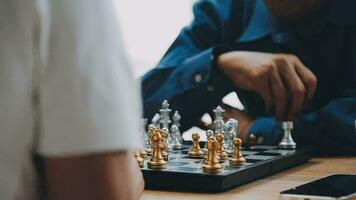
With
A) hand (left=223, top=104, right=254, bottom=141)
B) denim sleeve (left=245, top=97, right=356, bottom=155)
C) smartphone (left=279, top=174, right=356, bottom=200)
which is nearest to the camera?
smartphone (left=279, top=174, right=356, bottom=200)

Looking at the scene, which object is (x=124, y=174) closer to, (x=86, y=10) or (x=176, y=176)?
(x=86, y=10)

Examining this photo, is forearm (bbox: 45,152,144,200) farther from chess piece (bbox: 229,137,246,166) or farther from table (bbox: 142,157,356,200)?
chess piece (bbox: 229,137,246,166)

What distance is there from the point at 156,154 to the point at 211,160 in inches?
4.6

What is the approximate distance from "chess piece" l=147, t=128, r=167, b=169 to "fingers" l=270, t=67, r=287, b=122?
1.69 feet

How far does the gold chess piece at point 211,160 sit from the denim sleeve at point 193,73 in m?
0.61

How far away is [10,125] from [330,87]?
135cm

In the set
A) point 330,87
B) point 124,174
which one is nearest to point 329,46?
point 330,87

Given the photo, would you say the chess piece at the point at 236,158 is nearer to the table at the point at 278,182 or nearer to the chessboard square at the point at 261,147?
the table at the point at 278,182

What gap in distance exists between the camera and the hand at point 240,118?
185 centimetres

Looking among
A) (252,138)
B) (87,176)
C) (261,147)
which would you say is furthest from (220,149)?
(87,176)

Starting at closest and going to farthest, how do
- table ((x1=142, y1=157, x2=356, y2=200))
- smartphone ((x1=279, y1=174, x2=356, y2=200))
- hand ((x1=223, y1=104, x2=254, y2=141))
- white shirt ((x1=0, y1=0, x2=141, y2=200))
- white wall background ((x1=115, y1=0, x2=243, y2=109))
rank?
white shirt ((x1=0, y1=0, x2=141, y2=200)) → smartphone ((x1=279, y1=174, x2=356, y2=200)) → table ((x1=142, y1=157, x2=356, y2=200)) → hand ((x1=223, y1=104, x2=254, y2=141)) → white wall background ((x1=115, y1=0, x2=243, y2=109))

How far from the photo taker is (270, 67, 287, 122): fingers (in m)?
1.79

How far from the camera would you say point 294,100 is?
1.80 metres

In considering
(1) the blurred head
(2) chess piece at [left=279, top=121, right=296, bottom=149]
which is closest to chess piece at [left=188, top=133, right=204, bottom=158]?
(2) chess piece at [left=279, top=121, right=296, bottom=149]
